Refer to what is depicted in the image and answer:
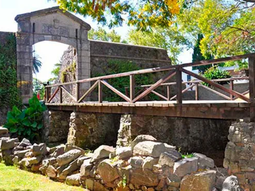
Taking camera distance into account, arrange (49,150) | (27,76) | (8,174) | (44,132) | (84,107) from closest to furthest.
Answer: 1. (8,174)
2. (49,150)
3. (84,107)
4. (44,132)
5. (27,76)

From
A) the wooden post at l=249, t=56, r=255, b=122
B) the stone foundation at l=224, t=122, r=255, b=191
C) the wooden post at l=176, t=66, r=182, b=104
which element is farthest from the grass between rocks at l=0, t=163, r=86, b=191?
the wooden post at l=249, t=56, r=255, b=122

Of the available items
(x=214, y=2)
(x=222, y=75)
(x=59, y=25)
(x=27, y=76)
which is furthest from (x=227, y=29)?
(x=27, y=76)

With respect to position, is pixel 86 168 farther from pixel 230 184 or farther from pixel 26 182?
pixel 230 184

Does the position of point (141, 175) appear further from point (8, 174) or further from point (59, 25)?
point (59, 25)

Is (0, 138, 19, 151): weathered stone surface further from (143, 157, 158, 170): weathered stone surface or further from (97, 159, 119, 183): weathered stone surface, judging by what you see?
(143, 157, 158, 170): weathered stone surface

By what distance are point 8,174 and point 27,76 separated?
6560 mm

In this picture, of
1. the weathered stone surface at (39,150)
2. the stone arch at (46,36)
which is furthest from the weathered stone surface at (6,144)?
the stone arch at (46,36)

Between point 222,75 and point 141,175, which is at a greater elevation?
point 222,75

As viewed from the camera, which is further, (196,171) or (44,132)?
(44,132)

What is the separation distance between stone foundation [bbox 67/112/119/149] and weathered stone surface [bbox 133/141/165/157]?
144 inches

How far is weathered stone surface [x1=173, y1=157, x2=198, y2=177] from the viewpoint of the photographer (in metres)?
3.92

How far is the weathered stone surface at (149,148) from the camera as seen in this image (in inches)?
170

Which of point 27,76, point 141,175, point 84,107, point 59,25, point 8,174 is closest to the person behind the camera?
point 141,175

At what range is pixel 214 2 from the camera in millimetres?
10391
